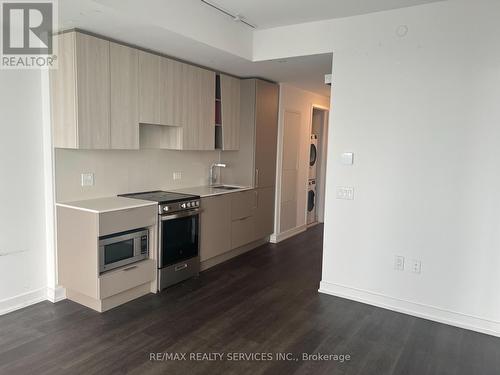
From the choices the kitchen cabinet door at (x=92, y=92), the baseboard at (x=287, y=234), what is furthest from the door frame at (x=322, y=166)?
the kitchen cabinet door at (x=92, y=92)

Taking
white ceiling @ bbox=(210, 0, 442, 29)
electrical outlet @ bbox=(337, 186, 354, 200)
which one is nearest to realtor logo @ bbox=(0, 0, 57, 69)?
white ceiling @ bbox=(210, 0, 442, 29)

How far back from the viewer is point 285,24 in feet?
12.4

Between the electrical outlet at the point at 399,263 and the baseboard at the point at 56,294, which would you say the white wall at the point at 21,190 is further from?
the electrical outlet at the point at 399,263

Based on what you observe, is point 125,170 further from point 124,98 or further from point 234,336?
point 234,336

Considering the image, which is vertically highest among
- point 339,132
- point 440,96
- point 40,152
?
point 440,96

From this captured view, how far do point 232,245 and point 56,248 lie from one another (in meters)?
2.07

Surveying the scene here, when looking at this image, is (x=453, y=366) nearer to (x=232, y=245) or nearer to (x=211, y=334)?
(x=211, y=334)

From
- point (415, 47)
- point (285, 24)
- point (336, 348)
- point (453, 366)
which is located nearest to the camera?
point (453, 366)

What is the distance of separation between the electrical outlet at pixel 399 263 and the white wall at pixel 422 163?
37mm

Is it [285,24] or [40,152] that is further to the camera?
[285,24]

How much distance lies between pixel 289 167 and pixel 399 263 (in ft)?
9.20

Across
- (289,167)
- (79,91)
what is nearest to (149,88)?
(79,91)

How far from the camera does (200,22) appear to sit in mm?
3365

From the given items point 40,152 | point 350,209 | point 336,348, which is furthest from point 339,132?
point 40,152
